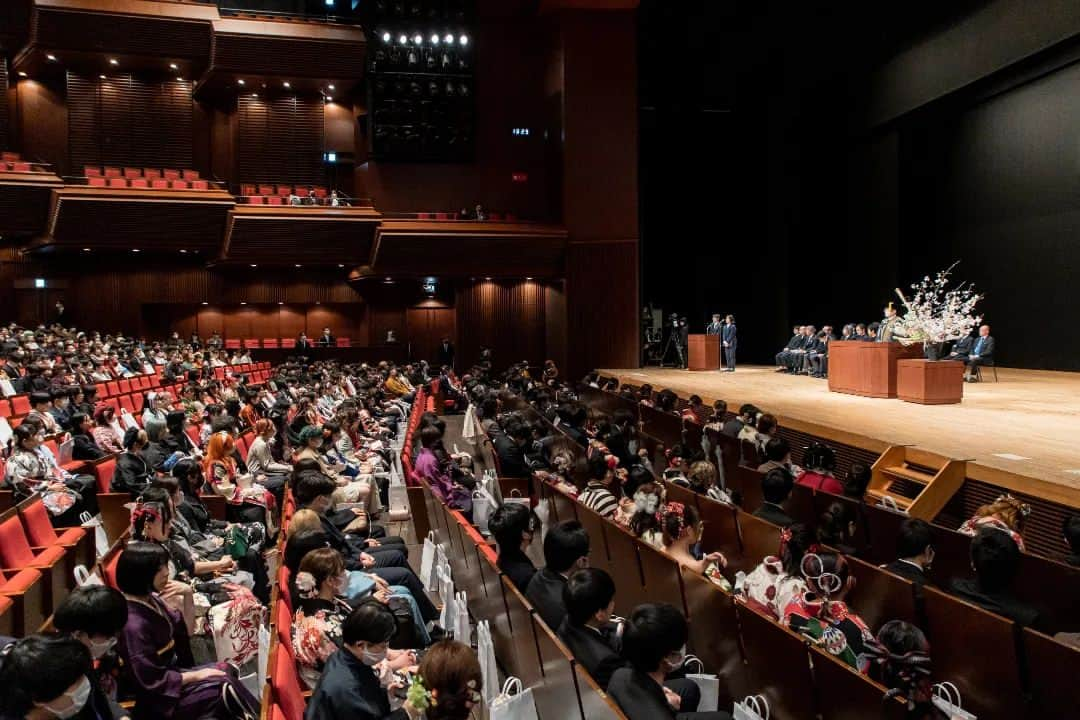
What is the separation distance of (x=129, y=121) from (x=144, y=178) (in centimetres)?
233

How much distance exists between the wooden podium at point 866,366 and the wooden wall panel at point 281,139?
13311mm

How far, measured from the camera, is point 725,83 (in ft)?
52.6

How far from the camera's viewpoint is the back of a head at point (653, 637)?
208cm

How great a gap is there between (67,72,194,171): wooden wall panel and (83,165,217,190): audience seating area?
0.43 metres

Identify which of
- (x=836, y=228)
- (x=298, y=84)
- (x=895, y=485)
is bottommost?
(x=895, y=485)

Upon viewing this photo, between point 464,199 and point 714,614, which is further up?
point 464,199

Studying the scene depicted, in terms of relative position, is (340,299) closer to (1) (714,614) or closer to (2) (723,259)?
(2) (723,259)

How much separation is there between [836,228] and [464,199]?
815 cm

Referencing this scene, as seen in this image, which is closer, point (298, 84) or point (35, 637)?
point (35, 637)

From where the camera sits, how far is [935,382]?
27.0 feet

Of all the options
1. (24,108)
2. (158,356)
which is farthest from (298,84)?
(158,356)

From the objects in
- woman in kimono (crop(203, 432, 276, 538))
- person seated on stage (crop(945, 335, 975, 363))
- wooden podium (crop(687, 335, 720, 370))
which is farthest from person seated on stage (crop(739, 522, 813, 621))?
wooden podium (crop(687, 335, 720, 370))

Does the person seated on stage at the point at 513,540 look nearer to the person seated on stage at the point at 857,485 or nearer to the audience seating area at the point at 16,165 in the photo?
the person seated on stage at the point at 857,485

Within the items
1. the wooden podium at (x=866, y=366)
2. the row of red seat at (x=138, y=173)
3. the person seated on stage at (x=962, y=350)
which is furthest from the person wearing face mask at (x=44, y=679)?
the row of red seat at (x=138, y=173)
